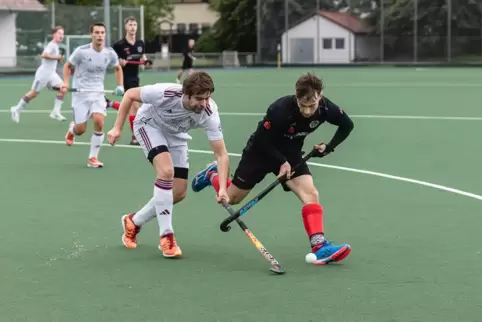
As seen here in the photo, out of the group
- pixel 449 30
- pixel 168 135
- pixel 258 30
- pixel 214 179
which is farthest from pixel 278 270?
pixel 258 30

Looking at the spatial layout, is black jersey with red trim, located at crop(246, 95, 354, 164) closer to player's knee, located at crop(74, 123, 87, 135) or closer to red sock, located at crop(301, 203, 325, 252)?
red sock, located at crop(301, 203, 325, 252)

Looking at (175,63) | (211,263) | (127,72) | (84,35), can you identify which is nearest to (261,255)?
(211,263)

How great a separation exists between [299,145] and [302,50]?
5348 centimetres

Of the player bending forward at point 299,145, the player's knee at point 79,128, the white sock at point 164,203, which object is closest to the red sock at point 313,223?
the player bending forward at point 299,145

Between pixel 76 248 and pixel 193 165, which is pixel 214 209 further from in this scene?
pixel 193 165

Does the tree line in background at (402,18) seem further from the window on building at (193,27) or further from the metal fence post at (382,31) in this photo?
the window on building at (193,27)

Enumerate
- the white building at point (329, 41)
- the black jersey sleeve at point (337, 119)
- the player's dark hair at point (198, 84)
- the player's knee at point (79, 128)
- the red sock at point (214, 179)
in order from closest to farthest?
the player's dark hair at point (198, 84)
the black jersey sleeve at point (337, 119)
the red sock at point (214, 179)
the player's knee at point (79, 128)
the white building at point (329, 41)

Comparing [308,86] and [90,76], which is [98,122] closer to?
[90,76]

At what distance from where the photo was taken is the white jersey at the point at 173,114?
23.9 ft

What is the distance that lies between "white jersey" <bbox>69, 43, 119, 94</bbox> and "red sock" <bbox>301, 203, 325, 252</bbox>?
280 inches

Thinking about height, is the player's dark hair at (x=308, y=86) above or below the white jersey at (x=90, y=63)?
below

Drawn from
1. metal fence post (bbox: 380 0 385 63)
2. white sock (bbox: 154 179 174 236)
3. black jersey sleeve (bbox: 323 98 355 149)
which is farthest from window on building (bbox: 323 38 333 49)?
white sock (bbox: 154 179 174 236)

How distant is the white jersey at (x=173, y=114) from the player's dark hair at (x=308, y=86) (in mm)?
752

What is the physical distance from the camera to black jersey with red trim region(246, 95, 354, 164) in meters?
7.17
